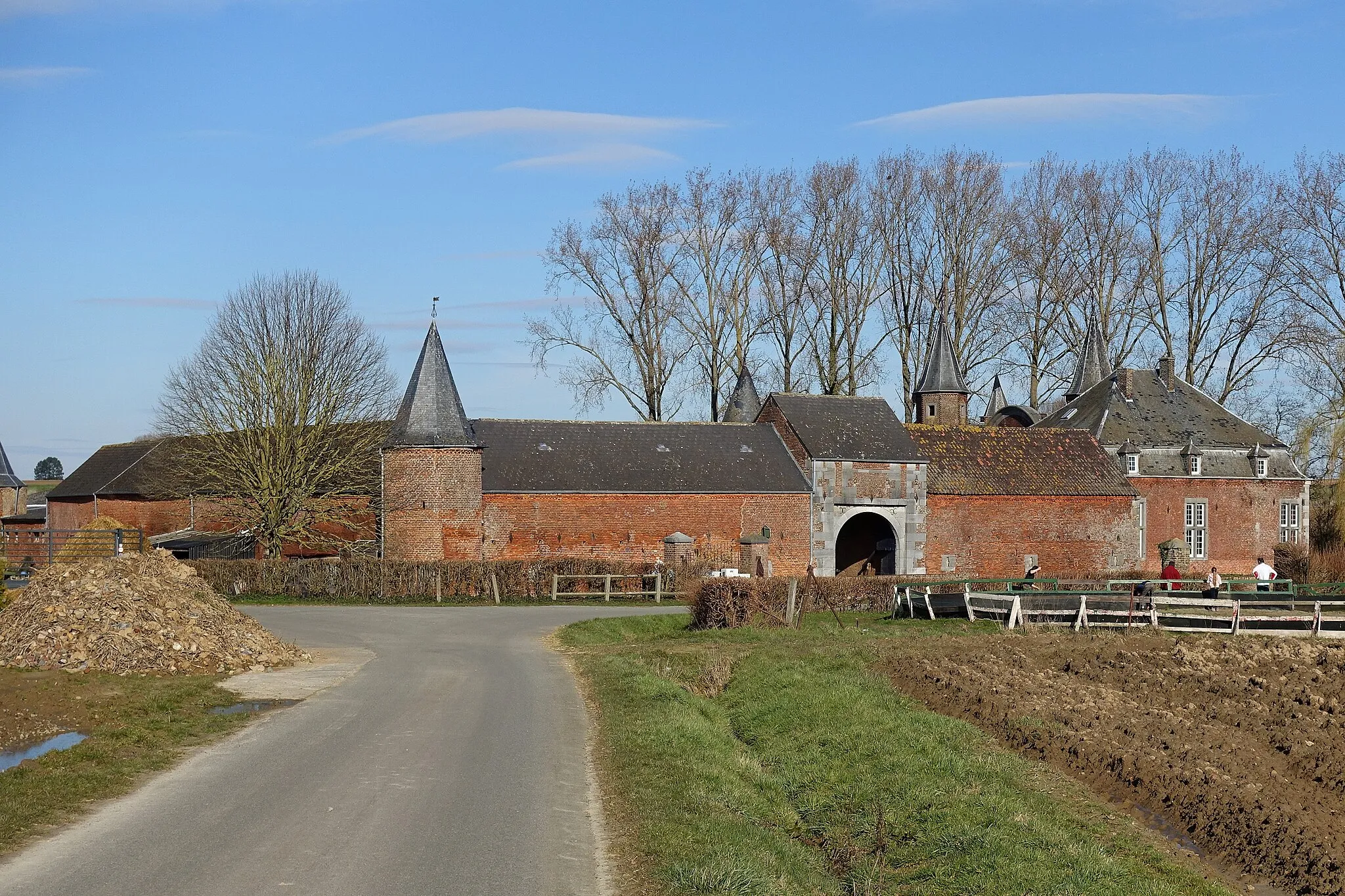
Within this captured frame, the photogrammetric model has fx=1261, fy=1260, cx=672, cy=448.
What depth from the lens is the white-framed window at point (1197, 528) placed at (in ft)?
165

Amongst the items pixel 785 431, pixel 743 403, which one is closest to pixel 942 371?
pixel 743 403

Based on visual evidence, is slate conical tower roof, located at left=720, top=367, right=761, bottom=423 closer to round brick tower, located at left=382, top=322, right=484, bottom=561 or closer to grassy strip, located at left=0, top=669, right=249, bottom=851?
round brick tower, located at left=382, top=322, right=484, bottom=561

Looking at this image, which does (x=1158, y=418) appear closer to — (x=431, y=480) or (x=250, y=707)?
(x=431, y=480)

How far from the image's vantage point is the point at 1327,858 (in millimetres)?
10773

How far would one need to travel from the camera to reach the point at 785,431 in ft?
151

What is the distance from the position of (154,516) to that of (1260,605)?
133ft

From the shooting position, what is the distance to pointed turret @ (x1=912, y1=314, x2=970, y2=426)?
52.2 metres

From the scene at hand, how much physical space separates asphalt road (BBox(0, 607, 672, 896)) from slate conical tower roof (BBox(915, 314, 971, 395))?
123 ft

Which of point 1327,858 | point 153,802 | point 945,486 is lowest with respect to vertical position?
Result: point 1327,858

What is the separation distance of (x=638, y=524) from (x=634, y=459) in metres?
2.63

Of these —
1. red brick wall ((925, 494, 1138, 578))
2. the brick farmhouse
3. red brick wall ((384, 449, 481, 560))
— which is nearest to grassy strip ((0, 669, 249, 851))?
red brick wall ((384, 449, 481, 560))

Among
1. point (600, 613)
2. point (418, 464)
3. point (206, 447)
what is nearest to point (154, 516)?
point (206, 447)

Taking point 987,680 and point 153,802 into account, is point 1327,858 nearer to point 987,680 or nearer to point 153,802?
point 987,680

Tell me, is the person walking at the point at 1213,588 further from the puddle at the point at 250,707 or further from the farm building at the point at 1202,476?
the puddle at the point at 250,707
